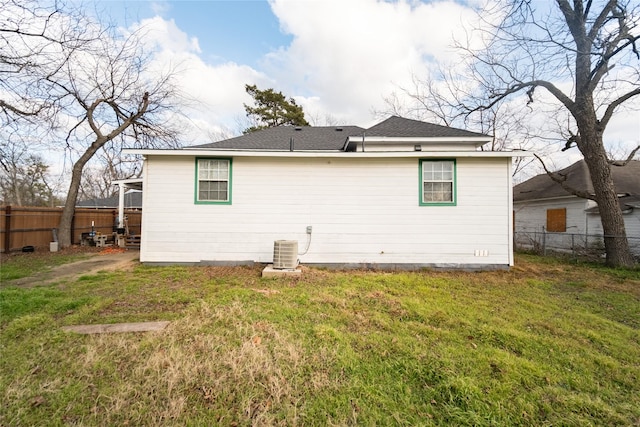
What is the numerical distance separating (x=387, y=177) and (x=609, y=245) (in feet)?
23.2

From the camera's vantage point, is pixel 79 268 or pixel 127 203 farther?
pixel 127 203

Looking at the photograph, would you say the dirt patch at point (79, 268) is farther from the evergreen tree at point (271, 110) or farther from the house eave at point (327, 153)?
the evergreen tree at point (271, 110)

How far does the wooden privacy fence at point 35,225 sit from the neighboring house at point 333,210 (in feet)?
18.3

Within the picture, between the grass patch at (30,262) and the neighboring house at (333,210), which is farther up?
the neighboring house at (333,210)

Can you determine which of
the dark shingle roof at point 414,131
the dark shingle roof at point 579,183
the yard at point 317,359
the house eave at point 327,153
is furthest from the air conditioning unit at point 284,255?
the dark shingle roof at point 579,183

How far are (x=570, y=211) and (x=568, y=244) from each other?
1.45 m

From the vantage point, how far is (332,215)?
6.89 metres

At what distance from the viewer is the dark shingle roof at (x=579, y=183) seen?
11508 mm

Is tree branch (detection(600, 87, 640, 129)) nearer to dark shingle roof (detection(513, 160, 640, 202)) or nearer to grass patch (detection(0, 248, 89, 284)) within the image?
dark shingle roof (detection(513, 160, 640, 202))

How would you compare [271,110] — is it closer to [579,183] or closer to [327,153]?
[327,153]

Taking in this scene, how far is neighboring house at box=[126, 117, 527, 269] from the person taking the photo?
6.80 m

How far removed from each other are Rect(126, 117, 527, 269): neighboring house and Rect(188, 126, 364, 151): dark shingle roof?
1.56m

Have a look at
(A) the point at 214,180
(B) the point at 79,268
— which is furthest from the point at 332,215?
(B) the point at 79,268

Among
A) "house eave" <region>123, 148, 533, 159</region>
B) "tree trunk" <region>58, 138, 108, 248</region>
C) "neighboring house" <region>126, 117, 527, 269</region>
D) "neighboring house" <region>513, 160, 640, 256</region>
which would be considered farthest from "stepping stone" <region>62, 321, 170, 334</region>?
"neighboring house" <region>513, 160, 640, 256</region>
